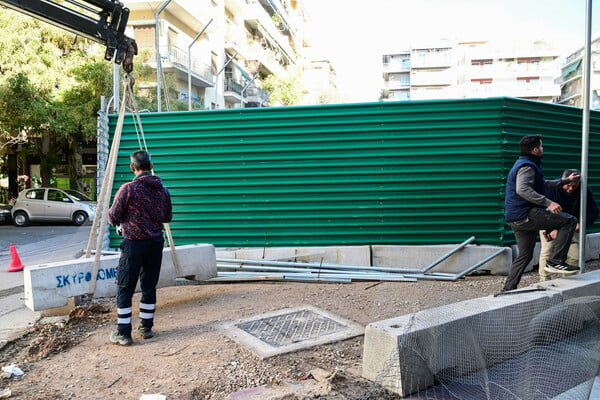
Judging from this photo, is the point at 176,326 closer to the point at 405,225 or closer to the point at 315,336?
the point at 315,336

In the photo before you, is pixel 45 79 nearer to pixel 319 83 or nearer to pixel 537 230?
pixel 537 230

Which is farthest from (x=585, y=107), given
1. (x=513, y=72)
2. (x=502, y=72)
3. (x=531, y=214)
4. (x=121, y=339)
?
(x=513, y=72)

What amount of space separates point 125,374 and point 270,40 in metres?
49.6

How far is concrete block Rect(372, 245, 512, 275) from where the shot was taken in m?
7.37

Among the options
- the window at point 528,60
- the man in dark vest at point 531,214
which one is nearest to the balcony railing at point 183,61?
the man in dark vest at point 531,214

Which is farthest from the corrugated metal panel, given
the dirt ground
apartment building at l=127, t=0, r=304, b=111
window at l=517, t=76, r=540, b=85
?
window at l=517, t=76, r=540, b=85

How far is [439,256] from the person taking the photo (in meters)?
7.45

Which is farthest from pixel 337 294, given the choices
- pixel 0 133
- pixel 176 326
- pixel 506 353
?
pixel 0 133

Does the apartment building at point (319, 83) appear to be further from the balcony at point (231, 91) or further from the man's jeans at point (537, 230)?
the man's jeans at point (537, 230)

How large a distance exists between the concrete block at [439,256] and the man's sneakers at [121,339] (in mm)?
4237

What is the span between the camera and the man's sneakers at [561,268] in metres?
5.30

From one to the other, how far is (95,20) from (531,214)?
17.7 feet

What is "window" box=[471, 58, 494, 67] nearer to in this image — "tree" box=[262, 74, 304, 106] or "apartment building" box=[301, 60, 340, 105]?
"apartment building" box=[301, 60, 340, 105]

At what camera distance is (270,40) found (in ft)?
163
